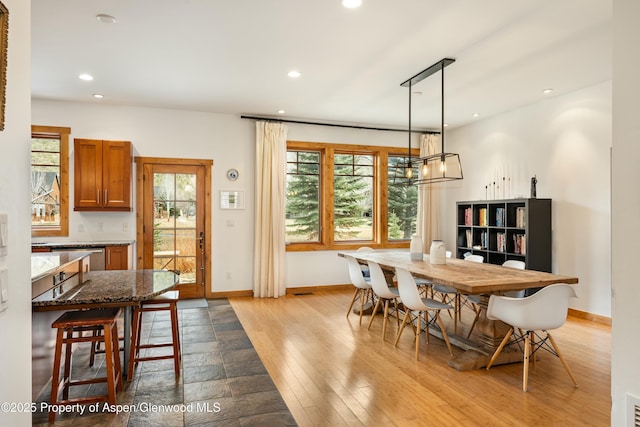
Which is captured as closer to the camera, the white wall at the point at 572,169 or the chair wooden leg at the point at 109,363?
the chair wooden leg at the point at 109,363

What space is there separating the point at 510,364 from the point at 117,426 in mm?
3106

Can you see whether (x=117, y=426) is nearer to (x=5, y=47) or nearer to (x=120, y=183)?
(x=5, y=47)

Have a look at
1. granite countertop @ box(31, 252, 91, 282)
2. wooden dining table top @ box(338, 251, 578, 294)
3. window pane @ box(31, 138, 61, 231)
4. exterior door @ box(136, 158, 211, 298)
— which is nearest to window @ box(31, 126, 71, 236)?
window pane @ box(31, 138, 61, 231)

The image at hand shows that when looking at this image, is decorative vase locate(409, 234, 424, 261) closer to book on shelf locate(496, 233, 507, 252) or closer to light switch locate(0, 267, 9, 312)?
book on shelf locate(496, 233, 507, 252)

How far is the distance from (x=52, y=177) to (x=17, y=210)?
17.2ft

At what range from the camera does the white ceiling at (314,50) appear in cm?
314

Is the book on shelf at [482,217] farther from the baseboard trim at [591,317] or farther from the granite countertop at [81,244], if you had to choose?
the granite countertop at [81,244]

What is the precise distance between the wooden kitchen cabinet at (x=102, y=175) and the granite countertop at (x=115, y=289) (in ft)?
8.01

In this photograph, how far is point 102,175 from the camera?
18.2 feet

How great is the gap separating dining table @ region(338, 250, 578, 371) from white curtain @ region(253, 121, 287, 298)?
247 cm

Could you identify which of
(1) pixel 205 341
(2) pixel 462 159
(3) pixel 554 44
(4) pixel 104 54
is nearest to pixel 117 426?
(1) pixel 205 341

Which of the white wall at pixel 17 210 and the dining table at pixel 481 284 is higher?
the white wall at pixel 17 210

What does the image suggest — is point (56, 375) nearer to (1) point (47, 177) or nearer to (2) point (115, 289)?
(2) point (115, 289)

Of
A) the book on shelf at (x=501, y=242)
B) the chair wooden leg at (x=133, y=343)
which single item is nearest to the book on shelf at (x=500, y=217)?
the book on shelf at (x=501, y=242)
